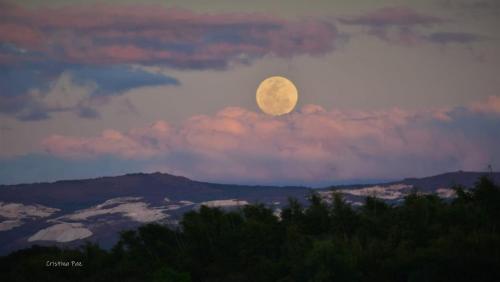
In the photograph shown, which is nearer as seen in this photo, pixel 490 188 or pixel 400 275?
pixel 400 275

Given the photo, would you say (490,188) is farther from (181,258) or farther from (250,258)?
(181,258)

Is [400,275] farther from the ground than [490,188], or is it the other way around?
[490,188]

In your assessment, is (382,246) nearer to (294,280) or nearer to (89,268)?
(294,280)

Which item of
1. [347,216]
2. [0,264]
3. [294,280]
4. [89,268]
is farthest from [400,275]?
[0,264]

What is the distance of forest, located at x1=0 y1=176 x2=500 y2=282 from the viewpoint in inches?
3017

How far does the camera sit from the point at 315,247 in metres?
78.8

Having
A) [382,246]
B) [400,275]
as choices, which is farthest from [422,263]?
[382,246]

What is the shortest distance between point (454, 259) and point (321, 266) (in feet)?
38.2

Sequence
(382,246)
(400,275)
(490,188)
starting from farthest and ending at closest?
(490,188)
(382,246)
(400,275)

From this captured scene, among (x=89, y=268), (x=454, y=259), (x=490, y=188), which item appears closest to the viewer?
(x=454, y=259)

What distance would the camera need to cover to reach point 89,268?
111125 mm

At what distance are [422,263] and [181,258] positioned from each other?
1432 inches

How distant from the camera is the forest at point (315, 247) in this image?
7662cm

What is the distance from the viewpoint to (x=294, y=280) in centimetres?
8138
